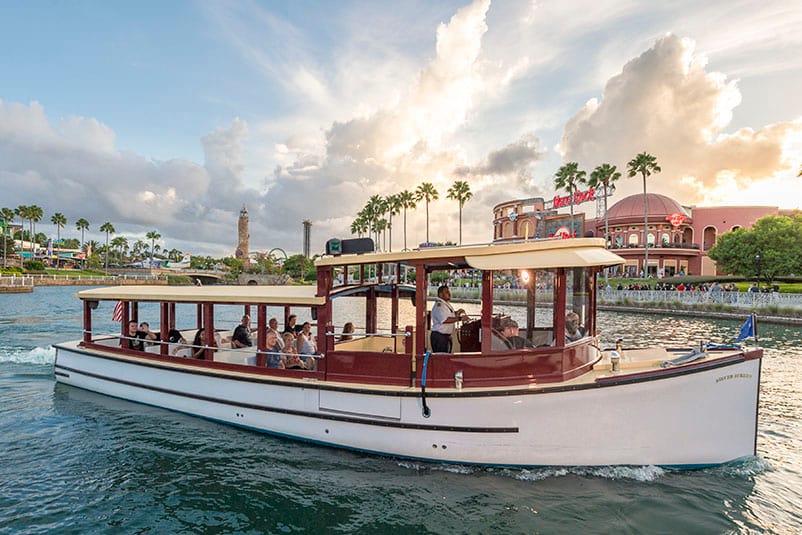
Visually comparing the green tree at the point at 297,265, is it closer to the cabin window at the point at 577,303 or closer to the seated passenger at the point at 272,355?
the seated passenger at the point at 272,355

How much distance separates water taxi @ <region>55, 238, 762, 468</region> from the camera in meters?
6.21

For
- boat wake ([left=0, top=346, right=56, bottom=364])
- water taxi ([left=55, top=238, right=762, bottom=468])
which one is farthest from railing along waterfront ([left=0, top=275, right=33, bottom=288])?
water taxi ([left=55, top=238, right=762, bottom=468])

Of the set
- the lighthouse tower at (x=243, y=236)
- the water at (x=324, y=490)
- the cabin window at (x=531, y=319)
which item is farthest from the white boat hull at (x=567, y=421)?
the lighthouse tower at (x=243, y=236)

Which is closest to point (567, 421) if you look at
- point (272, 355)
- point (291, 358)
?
point (291, 358)

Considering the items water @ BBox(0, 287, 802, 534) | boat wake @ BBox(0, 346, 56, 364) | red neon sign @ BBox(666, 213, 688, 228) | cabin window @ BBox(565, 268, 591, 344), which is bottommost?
water @ BBox(0, 287, 802, 534)

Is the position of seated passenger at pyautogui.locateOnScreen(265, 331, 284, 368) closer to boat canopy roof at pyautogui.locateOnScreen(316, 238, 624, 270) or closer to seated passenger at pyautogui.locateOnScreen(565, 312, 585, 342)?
boat canopy roof at pyautogui.locateOnScreen(316, 238, 624, 270)

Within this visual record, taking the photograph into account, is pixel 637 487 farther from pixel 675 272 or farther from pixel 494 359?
pixel 675 272

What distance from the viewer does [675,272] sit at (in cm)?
5716

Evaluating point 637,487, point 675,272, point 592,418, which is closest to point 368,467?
point 592,418

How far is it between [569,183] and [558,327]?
55.7 meters

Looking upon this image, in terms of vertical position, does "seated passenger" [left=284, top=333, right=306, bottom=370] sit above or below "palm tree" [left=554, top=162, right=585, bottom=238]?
below

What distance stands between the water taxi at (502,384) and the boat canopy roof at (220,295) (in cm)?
5

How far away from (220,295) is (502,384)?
581cm

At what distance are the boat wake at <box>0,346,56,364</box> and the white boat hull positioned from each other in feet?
46.1
